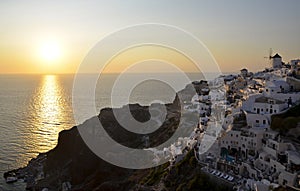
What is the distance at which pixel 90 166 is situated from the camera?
34500 millimetres

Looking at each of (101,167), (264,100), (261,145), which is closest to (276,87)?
(264,100)

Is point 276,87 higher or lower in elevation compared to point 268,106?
higher

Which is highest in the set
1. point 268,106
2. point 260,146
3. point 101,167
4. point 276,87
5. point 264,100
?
point 276,87

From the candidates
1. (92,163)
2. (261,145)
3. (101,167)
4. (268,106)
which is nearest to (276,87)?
(268,106)

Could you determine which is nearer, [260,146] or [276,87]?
[260,146]

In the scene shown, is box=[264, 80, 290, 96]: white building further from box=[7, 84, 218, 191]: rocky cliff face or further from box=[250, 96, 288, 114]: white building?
box=[7, 84, 218, 191]: rocky cliff face

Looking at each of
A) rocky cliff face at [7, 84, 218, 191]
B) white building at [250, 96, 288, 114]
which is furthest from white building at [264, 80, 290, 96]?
rocky cliff face at [7, 84, 218, 191]

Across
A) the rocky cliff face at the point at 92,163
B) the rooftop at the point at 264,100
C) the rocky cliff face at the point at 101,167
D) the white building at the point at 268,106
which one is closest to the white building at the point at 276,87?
the rooftop at the point at 264,100

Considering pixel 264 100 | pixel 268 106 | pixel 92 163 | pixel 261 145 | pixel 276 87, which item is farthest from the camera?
pixel 92 163

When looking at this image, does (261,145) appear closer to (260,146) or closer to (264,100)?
(260,146)

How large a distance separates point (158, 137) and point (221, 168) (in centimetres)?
1815

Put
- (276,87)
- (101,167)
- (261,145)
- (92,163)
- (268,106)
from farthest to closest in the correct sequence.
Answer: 1. (92,163)
2. (101,167)
3. (276,87)
4. (268,106)
5. (261,145)

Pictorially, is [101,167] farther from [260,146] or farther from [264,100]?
[260,146]

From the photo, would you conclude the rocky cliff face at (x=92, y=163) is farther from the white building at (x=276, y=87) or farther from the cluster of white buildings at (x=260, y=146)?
the white building at (x=276, y=87)
